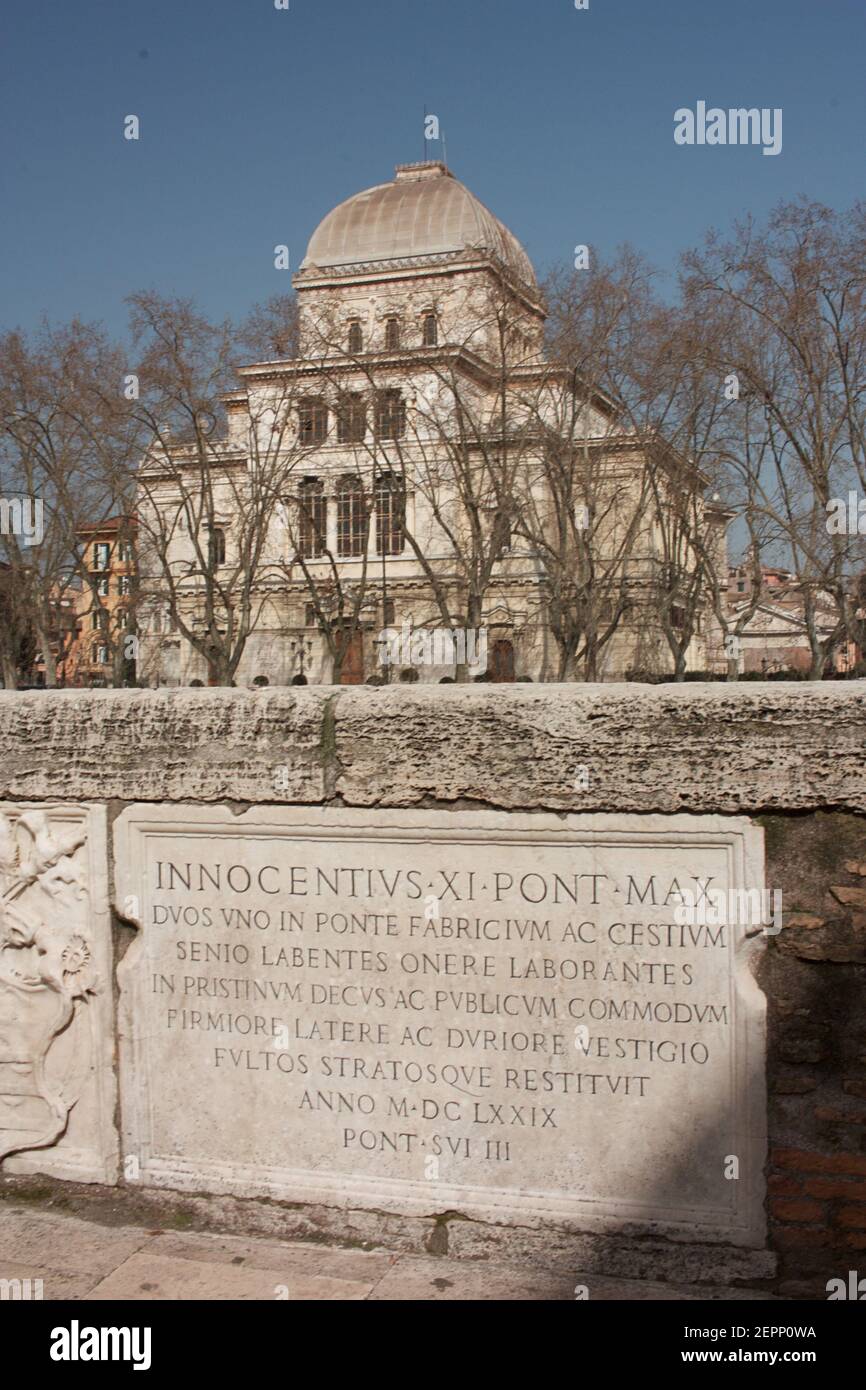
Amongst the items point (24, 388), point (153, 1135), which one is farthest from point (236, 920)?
point (24, 388)

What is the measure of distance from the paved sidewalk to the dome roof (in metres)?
52.8

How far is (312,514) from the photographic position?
130 ft

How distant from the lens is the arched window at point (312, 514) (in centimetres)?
3797

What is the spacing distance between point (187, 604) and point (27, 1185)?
39.4 m

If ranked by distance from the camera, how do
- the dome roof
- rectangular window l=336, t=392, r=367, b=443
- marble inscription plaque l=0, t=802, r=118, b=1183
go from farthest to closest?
the dome roof, rectangular window l=336, t=392, r=367, b=443, marble inscription plaque l=0, t=802, r=118, b=1183

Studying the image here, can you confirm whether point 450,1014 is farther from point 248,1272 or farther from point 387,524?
point 387,524

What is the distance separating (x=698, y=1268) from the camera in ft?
11.4

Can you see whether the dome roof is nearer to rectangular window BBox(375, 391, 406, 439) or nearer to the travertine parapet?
rectangular window BBox(375, 391, 406, 439)

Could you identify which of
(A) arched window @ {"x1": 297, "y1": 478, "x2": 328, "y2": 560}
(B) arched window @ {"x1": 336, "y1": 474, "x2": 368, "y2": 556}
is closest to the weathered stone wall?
(A) arched window @ {"x1": 297, "y1": 478, "x2": 328, "y2": 560}

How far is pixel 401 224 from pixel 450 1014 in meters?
56.0

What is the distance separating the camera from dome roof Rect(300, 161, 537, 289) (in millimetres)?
54000

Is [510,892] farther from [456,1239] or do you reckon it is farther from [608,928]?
[456,1239]

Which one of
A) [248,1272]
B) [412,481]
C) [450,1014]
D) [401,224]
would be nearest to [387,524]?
[412,481]
